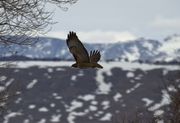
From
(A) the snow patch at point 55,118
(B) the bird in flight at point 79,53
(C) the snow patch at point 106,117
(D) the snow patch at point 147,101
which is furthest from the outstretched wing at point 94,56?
(D) the snow patch at point 147,101

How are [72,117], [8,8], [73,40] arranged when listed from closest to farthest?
[73,40], [8,8], [72,117]

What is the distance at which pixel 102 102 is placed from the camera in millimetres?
185500

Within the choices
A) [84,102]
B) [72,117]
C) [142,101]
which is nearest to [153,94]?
[142,101]

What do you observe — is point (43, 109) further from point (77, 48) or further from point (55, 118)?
point (77, 48)

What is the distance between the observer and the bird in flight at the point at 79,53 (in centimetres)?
937

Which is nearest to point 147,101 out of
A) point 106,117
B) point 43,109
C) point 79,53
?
point 106,117

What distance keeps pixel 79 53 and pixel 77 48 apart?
12cm

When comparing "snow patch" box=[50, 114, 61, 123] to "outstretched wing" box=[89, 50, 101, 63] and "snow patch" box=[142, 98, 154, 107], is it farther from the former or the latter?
"outstretched wing" box=[89, 50, 101, 63]

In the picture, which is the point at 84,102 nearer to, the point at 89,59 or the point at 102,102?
the point at 102,102

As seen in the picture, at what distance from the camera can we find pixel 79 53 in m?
9.45

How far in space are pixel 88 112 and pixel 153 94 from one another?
31177 mm

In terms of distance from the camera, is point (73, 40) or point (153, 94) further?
point (153, 94)

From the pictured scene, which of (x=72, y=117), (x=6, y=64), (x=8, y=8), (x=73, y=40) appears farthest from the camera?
(x=72, y=117)

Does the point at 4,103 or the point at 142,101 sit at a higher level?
the point at 4,103
